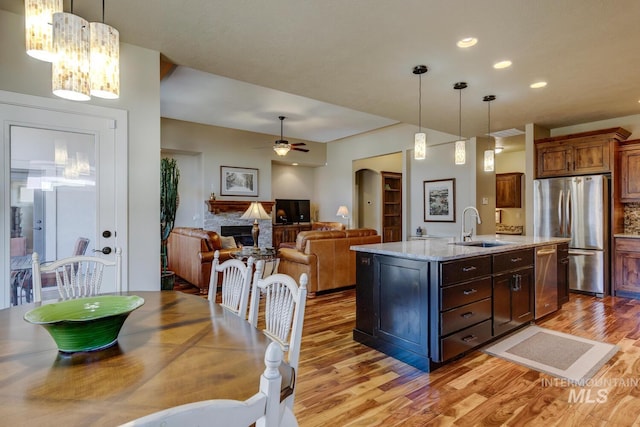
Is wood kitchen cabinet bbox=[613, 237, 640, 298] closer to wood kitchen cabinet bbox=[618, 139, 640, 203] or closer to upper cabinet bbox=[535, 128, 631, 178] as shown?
wood kitchen cabinet bbox=[618, 139, 640, 203]

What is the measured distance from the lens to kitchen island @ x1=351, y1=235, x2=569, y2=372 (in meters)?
2.57

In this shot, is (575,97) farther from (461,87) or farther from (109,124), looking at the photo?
(109,124)

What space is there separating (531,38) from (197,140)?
650 centimetres

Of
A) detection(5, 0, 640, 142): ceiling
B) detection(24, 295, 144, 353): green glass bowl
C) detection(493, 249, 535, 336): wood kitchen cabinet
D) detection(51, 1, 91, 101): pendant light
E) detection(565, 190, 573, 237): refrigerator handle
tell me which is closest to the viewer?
detection(24, 295, 144, 353): green glass bowl

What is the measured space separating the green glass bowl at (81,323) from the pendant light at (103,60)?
2.99 feet

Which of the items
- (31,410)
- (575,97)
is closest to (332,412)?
(31,410)

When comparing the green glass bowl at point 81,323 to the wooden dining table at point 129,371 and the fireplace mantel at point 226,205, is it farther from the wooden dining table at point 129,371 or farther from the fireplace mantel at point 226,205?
the fireplace mantel at point 226,205

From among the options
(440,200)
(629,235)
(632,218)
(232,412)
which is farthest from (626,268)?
(232,412)

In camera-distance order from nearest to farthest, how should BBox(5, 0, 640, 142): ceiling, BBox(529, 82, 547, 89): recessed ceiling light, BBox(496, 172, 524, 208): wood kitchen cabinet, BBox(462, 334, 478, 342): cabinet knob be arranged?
BBox(5, 0, 640, 142): ceiling < BBox(462, 334, 478, 342): cabinet knob < BBox(529, 82, 547, 89): recessed ceiling light < BBox(496, 172, 524, 208): wood kitchen cabinet

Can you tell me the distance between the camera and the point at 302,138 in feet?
29.3

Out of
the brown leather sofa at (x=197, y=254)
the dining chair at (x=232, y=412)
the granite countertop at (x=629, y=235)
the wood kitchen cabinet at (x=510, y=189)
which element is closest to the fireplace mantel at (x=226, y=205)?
the brown leather sofa at (x=197, y=254)

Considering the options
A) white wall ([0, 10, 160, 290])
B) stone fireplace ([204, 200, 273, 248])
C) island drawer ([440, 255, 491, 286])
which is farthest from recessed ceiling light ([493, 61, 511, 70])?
stone fireplace ([204, 200, 273, 248])

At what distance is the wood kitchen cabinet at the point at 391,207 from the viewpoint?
9.02 metres
